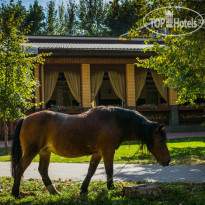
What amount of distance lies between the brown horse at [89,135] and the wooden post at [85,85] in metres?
14.0

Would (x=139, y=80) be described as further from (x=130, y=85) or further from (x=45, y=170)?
(x=45, y=170)

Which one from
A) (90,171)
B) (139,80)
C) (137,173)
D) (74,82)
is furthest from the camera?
(139,80)

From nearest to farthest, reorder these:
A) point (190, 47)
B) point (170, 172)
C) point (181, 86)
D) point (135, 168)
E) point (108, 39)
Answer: point (190, 47)
point (170, 172)
point (135, 168)
point (181, 86)
point (108, 39)

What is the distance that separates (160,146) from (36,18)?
42992 millimetres

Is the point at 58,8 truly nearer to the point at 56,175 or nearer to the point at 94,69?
the point at 94,69

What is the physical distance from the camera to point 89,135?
5539 millimetres

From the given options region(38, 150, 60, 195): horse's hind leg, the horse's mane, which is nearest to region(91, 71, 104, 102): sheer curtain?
region(38, 150, 60, 195): horse's hind leg

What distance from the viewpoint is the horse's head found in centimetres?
549

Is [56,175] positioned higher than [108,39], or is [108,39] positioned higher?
[108,39]

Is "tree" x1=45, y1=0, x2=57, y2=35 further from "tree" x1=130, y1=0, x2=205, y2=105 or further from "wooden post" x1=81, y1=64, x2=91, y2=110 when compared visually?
"tree" x1=130, y1=0, x2=205, y2=105

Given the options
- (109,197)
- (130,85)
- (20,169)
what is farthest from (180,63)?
(130,85)

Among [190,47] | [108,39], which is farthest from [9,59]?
[108,39]

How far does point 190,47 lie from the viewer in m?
5.22

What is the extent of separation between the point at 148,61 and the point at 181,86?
1.22 m
